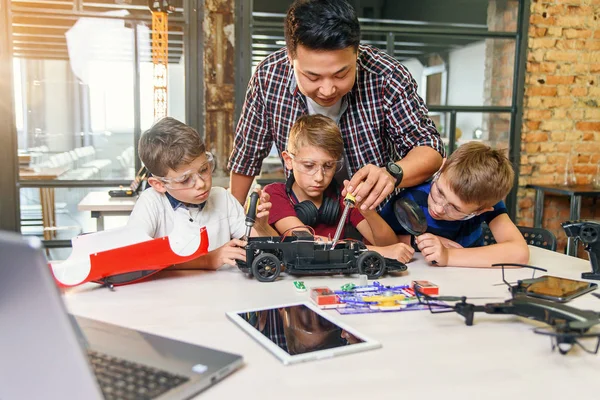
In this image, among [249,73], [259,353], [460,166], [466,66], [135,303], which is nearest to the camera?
[259,353]

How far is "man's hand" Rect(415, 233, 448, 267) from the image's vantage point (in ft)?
4.88

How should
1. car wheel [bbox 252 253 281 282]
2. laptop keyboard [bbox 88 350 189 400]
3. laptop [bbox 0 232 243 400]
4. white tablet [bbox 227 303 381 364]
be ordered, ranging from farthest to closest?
car wheel [bbox 252 253 281 282]
white tablet [bbox 227 303 381 364]
laptop keyboard [bbox 88 350 189 400]
laptop [bbox 0 232 243 400]

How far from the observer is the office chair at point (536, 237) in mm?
1961

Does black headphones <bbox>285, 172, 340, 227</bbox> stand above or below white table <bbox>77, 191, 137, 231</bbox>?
above

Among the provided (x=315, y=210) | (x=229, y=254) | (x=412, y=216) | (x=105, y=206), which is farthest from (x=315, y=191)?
(x=105, y=206)

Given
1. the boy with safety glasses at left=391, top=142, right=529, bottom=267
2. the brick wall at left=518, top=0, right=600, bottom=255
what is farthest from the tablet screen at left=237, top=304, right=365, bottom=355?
the brick wall at left=518, top=0, right=600, bottom=255

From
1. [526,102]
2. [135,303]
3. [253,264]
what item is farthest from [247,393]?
[526,102]

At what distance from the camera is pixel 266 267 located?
130 centimetres

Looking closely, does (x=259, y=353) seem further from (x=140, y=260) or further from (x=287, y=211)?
(x=287, y=211)

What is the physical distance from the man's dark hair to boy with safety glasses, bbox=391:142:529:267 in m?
0.48

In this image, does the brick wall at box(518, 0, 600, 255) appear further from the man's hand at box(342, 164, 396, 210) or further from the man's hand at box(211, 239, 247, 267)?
the man's hand at box(211, 239, 247, 267)

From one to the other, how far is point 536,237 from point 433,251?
747 mm

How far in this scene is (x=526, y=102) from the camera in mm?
3973

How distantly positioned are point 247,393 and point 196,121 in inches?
129
